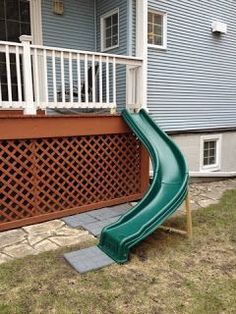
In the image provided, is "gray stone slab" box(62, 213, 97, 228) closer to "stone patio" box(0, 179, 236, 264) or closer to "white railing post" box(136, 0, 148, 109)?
"stone patio" box(0, 179, 236, 264)

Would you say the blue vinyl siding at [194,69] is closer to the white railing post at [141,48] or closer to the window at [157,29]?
the window at [157,29]

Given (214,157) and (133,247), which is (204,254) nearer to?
(133,247)

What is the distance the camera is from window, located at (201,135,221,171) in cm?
891

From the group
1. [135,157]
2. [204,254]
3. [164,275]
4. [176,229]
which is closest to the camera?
[164,275]

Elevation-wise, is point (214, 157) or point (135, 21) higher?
point (135, 21)

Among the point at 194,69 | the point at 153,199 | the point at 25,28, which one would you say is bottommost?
the point at 153,199

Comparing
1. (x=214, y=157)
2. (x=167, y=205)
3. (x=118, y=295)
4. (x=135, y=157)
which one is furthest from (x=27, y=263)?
(x=214, y=157)

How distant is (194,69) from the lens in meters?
8.15

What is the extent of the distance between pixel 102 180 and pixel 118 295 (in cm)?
269

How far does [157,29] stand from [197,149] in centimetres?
316

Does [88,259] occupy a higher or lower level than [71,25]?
lower

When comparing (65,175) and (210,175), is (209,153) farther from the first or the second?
(65,175)

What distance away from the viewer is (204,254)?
3816 millimetres

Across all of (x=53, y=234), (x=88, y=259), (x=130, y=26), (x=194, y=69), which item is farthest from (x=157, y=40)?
(x=88, y=259)
